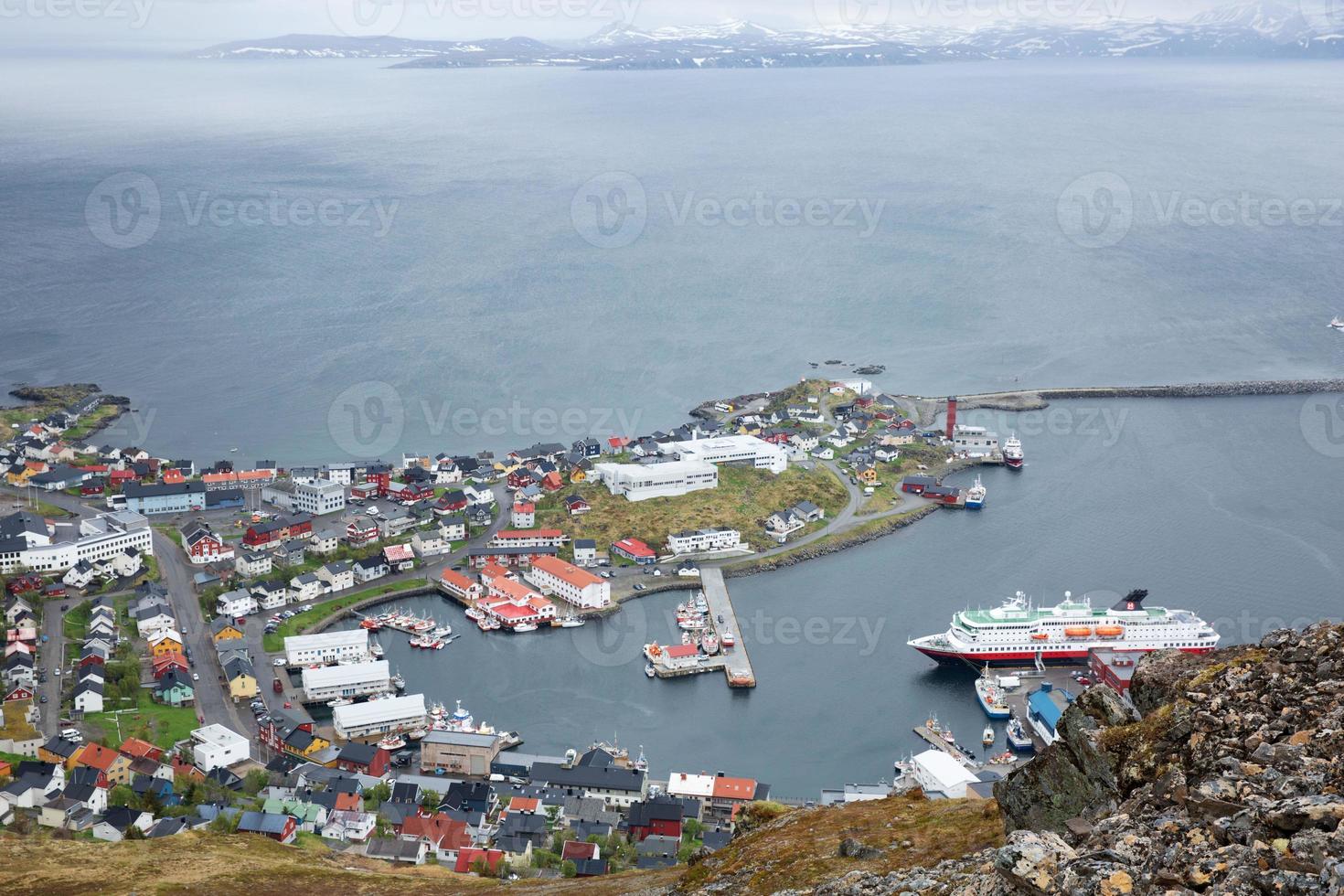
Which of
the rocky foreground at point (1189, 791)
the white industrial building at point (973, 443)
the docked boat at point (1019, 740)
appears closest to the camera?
the rocky foreground at point (1189, 791)

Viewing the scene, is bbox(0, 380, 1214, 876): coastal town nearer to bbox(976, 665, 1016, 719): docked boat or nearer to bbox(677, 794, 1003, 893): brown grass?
bbox(976, 665, 1016, 719): docked boat

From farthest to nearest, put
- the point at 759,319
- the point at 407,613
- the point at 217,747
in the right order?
the point at 759,319, the point at 407,613, the point at 217,747

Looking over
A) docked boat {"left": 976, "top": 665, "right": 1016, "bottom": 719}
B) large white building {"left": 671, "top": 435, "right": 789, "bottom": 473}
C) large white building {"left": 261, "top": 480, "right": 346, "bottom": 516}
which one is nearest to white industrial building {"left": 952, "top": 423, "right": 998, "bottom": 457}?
large white building {"left": 671, "top": 435, "right": 789, "bottom": 473}

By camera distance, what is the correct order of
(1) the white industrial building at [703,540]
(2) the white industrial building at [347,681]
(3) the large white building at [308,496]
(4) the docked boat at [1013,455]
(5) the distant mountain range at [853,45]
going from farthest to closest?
(5) the distant mountain range at [853,45]
(4) the docked boat at [1013,455]
(3) the large white building at [308,496]
(1) the white industrial building at [703,540]
(2) the white industrial building at [347,681]

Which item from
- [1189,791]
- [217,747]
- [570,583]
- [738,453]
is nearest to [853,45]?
[738,453]

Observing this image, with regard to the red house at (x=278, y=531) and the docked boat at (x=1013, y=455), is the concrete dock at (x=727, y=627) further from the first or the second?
the docked boat at (x=1013, y=455)

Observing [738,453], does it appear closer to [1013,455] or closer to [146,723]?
[1013,455]

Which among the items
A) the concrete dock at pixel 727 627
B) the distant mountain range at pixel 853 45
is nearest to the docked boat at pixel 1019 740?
the concrete dock at pixel 727 627
